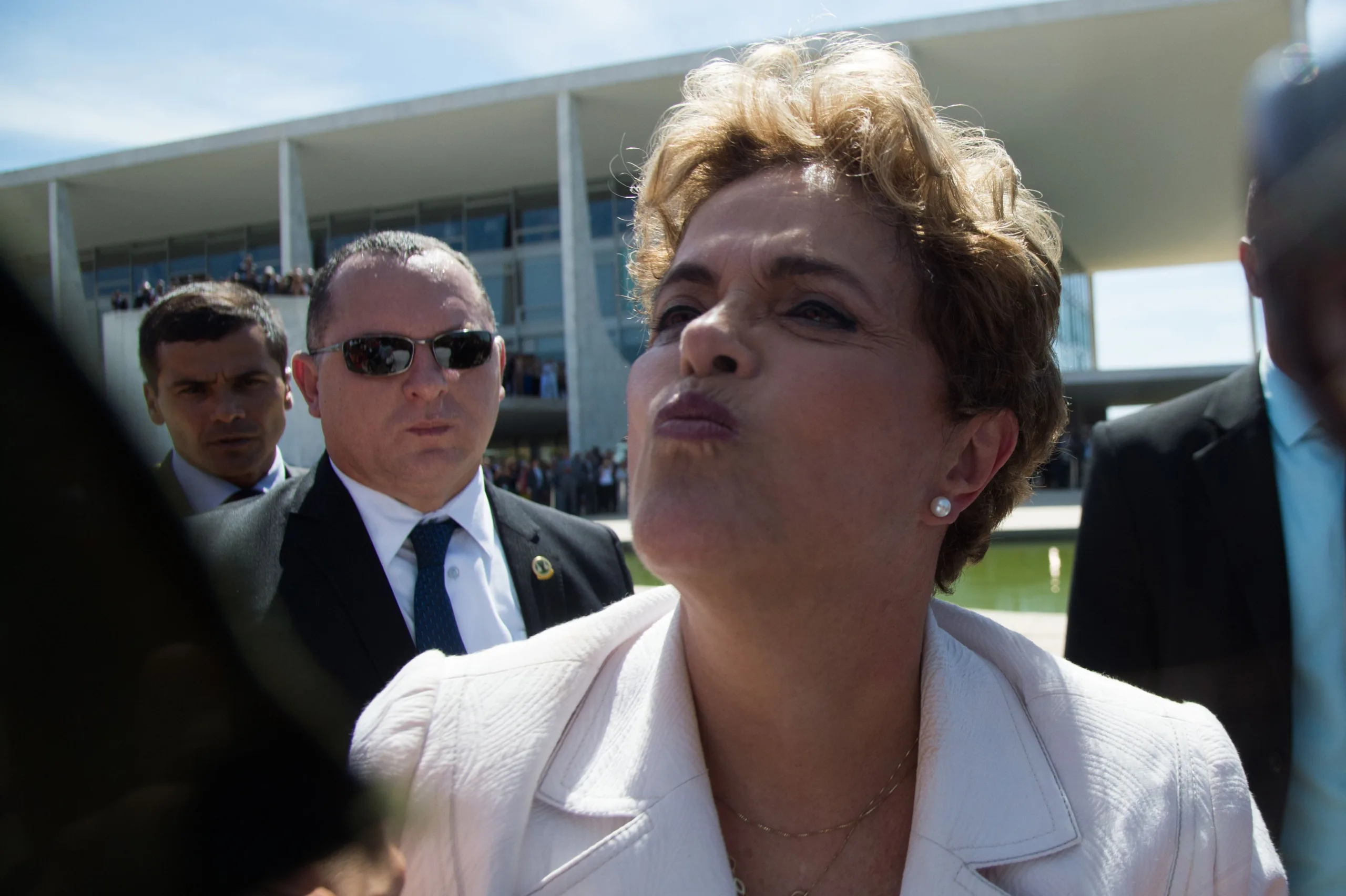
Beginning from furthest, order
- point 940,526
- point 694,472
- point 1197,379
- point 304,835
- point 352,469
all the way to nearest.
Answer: point 1197,379
point 352,469
point 940,526
point 694,472
point 304,835

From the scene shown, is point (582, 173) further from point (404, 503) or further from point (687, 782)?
point (687, 782)

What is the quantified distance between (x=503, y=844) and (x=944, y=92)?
2589 cm

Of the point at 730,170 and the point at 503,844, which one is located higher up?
the point at 730,170

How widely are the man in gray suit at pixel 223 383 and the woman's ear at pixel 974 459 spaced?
7.93 feet

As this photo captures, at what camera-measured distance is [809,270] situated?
1.69 meters

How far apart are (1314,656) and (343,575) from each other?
241 centimetres

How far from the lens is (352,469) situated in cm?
280

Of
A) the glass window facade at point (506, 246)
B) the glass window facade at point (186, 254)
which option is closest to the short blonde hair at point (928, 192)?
the glass window facade at point (506, 246)

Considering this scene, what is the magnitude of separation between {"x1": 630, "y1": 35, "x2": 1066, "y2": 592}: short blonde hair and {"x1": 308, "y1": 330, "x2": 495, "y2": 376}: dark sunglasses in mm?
949

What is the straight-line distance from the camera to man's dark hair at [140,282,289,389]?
338cm

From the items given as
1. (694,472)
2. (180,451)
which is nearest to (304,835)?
(694,472)

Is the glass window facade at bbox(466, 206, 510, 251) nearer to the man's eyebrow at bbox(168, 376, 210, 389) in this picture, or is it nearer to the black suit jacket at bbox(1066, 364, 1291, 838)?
the man's eyebrow at bbox(168, 376, 210, 389)

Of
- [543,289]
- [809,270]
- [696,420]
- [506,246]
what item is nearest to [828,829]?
[696,420]

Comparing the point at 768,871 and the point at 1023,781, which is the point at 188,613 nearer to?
the point at 768,871
